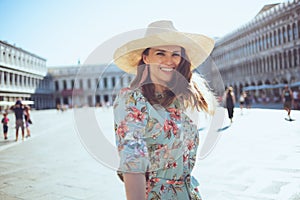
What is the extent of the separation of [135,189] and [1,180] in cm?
416

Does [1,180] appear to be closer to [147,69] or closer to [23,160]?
[23,160]

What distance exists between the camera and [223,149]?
6148 mm

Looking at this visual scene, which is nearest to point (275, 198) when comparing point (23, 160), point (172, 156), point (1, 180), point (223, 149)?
point (172, 156)

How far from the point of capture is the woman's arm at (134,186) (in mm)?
980

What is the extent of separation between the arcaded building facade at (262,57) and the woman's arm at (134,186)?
28.4m

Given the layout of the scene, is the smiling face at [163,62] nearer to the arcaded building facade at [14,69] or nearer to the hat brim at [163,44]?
the hat brim at [163,44]

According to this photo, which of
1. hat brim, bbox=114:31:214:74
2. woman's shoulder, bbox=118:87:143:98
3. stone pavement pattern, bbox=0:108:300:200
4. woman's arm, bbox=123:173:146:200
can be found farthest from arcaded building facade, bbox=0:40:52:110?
woman's arm, bbox=123:173:146:200

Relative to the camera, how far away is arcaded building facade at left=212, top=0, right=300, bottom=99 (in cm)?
3200

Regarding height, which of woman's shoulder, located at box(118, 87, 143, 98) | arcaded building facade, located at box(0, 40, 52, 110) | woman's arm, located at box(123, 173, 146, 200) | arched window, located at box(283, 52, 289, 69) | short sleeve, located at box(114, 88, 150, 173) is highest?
arched window, located at box(283, 52, 289, 69)

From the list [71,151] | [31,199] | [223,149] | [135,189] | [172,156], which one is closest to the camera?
[135,189]

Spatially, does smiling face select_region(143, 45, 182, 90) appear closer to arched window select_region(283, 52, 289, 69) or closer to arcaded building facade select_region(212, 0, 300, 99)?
arcaded building facade select_region(212, 0, 300, 99)

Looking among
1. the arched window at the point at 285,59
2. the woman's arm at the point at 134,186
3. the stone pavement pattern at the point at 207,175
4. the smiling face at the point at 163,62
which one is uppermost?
the arched window at the point at 285,59

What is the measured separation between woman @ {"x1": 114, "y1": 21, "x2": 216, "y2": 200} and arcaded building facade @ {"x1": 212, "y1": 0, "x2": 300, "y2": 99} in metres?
28.0

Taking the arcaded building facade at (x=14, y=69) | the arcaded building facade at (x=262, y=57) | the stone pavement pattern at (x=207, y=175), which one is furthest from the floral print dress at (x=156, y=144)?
the arcaded building facade at (x=262, y=57)
